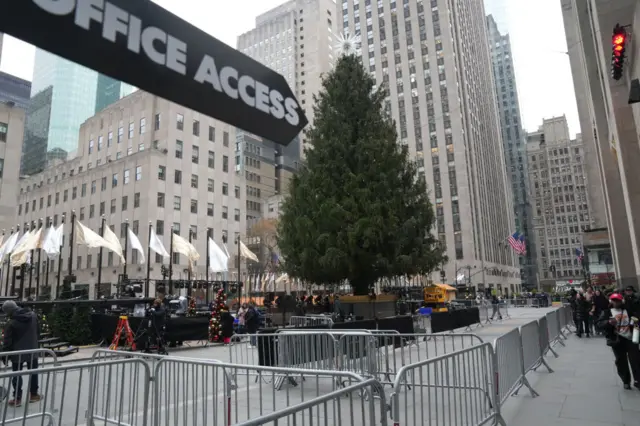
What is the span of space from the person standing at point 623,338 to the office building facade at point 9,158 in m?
50.5

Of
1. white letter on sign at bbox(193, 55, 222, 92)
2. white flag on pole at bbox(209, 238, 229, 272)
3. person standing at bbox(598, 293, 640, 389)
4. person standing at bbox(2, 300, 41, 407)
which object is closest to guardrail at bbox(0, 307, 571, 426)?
person standing at bbox(2, 300, 41, 407)

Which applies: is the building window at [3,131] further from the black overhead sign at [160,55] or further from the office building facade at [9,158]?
the black overhead sign at [160,55]

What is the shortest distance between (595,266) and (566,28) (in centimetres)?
2407

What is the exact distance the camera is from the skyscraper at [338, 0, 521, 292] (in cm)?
8381

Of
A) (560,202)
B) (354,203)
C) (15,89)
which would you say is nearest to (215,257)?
(354,203)

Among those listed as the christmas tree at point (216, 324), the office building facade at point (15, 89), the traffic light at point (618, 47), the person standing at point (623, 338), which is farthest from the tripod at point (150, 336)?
the office building facade at point (15, 89)

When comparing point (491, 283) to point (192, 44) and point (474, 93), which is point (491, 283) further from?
point (192, 44)

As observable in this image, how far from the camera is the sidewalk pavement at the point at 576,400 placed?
6461 mm

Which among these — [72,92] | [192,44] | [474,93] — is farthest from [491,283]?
[72,92]

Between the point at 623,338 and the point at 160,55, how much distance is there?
8975 millimetres

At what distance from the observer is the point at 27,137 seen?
100188 mm

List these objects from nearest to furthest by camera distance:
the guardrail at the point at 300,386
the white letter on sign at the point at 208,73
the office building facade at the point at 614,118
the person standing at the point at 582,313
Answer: the white letter on sign at the point at 208,73 < the guardrail at the point at 300,386 < the office building facade at the point at 614,118 < the person standing at the point at 582,313

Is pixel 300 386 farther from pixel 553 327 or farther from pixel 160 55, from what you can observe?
pixel 553 327

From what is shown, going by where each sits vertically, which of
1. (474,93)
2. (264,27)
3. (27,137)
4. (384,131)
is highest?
(264,27)
